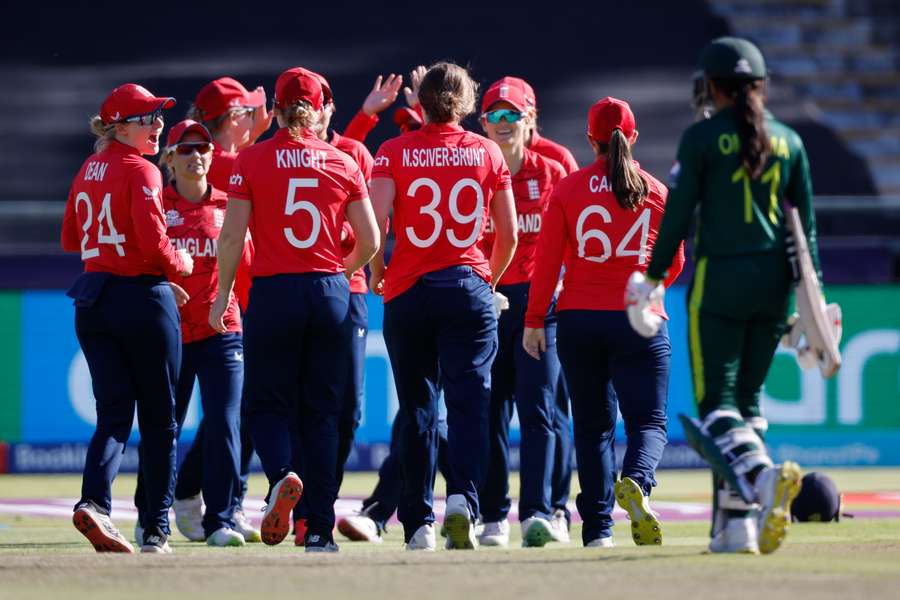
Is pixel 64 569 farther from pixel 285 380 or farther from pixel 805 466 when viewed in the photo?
pixel 805 466

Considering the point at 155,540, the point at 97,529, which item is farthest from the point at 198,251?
the point at 97,529

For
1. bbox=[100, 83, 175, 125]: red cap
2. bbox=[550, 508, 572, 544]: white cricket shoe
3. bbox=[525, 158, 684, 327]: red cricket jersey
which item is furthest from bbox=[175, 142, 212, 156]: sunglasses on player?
bbox=[550, 508, 572, 544]: white cricket shoe

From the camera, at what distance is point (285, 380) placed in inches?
252

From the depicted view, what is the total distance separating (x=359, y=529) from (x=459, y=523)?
51.8 inches

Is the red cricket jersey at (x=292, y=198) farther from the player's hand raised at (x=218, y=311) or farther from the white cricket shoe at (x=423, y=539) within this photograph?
the white cricket shoe at (x=423, y=539)

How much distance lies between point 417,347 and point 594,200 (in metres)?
0.93

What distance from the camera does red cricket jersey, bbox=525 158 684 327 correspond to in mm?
6770

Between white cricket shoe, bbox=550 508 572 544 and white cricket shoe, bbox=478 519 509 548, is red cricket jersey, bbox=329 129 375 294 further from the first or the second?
white cricket shoe, bbox=550 508 572 544

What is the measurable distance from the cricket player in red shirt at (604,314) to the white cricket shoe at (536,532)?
516 millimetres

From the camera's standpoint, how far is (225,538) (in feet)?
24.3

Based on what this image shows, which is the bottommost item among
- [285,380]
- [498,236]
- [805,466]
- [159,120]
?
[805,466]

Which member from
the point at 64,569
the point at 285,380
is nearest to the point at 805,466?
the point at 285,380

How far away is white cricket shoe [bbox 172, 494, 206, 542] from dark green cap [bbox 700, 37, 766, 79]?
3627 millimetres

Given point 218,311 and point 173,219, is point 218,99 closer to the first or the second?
point 173,219
